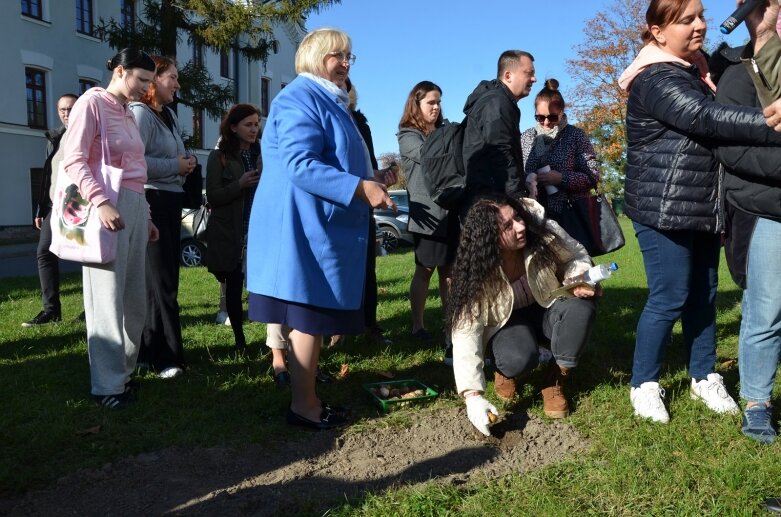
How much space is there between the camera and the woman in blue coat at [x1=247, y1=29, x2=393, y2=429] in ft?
10.7

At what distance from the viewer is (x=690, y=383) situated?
4039mm

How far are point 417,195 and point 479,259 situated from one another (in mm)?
1718

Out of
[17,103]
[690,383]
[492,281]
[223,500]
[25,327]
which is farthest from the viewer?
[17,103]

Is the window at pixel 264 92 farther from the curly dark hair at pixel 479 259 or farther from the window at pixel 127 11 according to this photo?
the curly dark hair at pixel 479 259

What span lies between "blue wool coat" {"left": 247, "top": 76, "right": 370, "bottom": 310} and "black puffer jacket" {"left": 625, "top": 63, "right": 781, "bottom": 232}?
4.56 ft

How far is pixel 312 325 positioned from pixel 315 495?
2.96ft

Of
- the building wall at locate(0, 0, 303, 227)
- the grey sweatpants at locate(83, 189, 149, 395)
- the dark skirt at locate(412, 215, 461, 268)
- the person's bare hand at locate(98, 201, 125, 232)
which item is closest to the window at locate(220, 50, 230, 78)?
the building wall at locate(0, 0, 303, 227)

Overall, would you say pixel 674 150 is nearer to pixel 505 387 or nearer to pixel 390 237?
pixel 505 387

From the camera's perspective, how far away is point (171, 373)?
446 cm

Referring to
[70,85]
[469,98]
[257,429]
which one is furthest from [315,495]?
[70,85]

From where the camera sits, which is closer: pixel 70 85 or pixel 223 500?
pixel 223 500

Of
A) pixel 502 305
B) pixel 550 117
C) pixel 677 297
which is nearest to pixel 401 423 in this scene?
pixel 502 305

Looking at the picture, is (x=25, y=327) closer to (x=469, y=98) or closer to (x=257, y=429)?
(x=257, y=429)

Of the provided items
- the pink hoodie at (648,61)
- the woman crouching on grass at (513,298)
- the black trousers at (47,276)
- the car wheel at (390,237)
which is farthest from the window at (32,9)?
the pink hoodie at (648,61)
